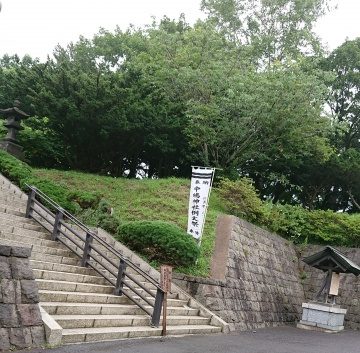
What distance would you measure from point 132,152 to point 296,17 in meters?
13.6

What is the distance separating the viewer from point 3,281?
5.36 m

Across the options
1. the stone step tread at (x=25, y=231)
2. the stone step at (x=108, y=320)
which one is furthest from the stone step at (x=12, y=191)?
the stone step at (x=108, y=320)

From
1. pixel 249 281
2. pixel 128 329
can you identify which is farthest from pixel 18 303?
pixel 249 281

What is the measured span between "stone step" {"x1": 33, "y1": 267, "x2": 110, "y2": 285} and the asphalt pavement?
1.97 metres

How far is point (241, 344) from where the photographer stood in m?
8.13

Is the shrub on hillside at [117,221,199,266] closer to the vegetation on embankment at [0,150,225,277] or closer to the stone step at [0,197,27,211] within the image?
the vegetation on embankment at [0,150,225,277]

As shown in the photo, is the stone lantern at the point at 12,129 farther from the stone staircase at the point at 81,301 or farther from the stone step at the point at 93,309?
the stone step at the point at 93,309

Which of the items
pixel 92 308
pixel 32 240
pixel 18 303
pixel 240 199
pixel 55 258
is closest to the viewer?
pixel 18 303

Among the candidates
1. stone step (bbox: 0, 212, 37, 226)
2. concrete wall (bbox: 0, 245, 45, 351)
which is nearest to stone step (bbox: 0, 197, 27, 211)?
stone step (bbox: 0, 212, 37, 226)

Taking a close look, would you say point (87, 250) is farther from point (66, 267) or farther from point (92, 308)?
point (92, 308)

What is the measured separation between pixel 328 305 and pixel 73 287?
27.8 feet

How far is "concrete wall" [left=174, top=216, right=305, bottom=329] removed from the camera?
33.4 ft

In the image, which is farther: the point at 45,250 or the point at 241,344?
the point at 45,250

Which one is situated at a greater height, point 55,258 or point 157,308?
point 55,258
